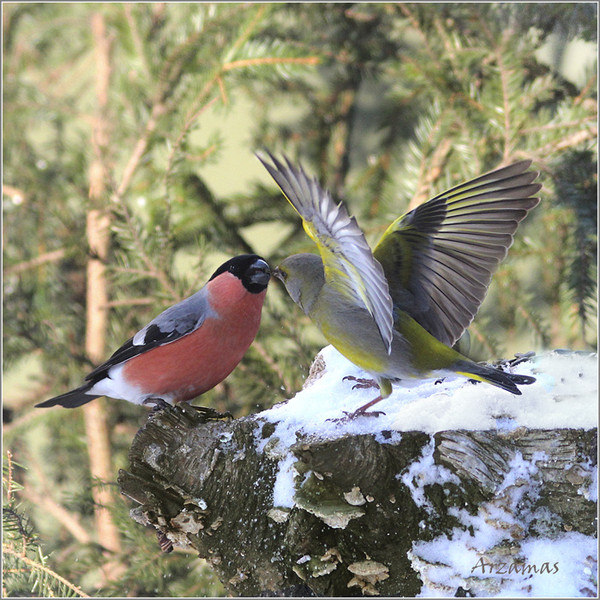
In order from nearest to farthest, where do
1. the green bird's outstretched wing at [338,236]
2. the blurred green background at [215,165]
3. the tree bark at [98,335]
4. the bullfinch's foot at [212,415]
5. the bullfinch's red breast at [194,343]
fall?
1. the green bird's outstretched wing at [338,236]
2. the bullfinch's foot at [212,415]
3. the bullfinch's red breast at [194,343]
4. the blurred green background at [215,165]
5. the tree bark at [98,335]

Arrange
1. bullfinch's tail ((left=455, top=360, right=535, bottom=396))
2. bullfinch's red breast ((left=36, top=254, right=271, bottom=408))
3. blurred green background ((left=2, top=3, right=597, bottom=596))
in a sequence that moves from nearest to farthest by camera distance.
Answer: bullfinch's tail ((left=455, top=360, right=535, bottom=396)), bullfinch's red breast ((left=36, top=254, right=271, bottom=408)), blurred green background ((left=2, top=3, right=597, bottom=596))

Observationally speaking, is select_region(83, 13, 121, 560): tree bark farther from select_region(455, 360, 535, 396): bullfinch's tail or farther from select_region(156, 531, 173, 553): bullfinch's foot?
select_region(455, 360, 535, 396): bullfinch's tail

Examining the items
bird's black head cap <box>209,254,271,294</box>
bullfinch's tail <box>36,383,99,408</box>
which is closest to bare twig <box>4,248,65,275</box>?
bullfinch's tail <box>36,383,99,408</box>

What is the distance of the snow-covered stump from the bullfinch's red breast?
0.18 m

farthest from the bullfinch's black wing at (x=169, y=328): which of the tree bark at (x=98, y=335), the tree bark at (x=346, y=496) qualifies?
the tree bark at (x=98, y=335)

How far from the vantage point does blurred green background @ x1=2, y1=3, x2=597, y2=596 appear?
1.27 meters

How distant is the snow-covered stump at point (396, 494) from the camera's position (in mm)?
722

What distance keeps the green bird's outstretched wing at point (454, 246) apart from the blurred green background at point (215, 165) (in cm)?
41

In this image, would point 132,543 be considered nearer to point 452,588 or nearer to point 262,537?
point 262,537

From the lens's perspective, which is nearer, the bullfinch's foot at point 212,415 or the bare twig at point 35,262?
the bullfinch's foot at point 212,415

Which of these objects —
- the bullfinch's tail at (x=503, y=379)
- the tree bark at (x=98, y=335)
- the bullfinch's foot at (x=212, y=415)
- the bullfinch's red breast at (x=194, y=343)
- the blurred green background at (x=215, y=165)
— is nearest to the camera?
the bullfinch's tail at (x=503, y=379)

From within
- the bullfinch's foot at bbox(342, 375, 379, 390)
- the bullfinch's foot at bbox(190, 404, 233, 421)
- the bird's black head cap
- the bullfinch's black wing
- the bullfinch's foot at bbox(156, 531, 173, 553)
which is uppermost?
the bird's black head cap

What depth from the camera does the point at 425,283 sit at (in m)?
0.95

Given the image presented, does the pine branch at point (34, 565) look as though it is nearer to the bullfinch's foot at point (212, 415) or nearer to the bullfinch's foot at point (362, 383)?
the bullfinch's foot at point (212, 415)
